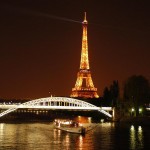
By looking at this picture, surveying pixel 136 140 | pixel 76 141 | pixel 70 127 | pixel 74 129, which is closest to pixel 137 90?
pixel 70 127

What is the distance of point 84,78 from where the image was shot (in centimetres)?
8481

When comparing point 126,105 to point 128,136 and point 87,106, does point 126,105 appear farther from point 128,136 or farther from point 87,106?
point 128,136

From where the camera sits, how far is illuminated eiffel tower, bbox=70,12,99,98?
83963mm

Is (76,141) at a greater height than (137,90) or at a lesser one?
lesser

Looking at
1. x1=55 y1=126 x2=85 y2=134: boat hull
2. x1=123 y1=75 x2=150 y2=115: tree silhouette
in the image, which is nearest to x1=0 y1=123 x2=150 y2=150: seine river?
x1=55 y1=126 x2=85 y2=134: boat hull

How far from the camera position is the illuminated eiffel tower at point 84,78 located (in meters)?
84.0

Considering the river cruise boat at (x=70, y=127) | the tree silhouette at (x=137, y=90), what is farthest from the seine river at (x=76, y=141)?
the tree silhouette at (x=137, y=90)

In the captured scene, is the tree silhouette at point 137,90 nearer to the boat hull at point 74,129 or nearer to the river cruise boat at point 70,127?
the river cruise boat at point 70,127

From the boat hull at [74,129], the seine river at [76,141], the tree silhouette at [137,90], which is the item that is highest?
the tree silhouette at [137,90]

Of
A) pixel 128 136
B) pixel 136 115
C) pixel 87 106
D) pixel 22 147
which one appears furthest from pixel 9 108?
pixel 22 147

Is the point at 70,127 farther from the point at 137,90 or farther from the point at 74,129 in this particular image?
the point at 137,90

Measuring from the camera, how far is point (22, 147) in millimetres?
38938

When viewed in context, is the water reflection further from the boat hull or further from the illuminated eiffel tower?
the illuminated eiffel tower

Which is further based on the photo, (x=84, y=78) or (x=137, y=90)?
(x=84, y=78)
